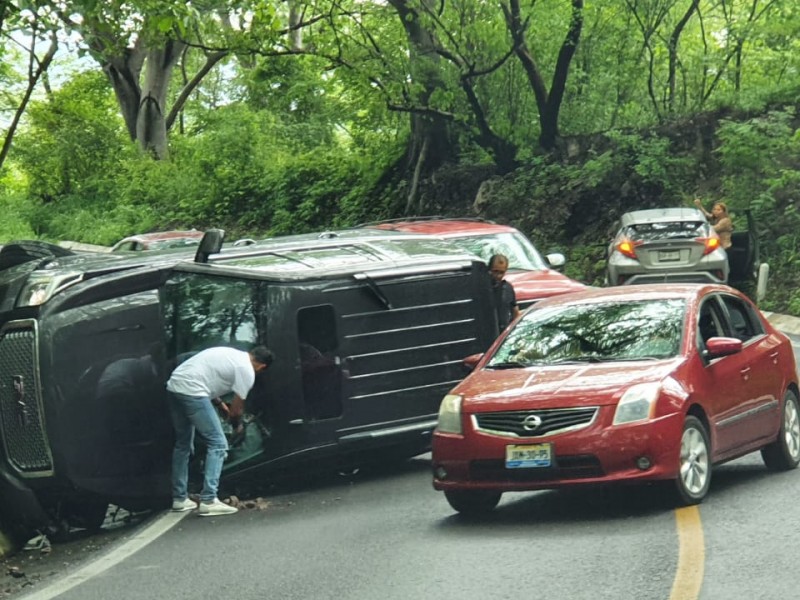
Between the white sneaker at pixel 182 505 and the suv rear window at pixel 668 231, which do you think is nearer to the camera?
the white sneaker at pixel 182 505

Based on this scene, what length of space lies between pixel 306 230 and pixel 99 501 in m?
27.2

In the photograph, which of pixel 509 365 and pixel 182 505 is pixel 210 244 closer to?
pixel 182 505

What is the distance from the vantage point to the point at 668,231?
2231cm

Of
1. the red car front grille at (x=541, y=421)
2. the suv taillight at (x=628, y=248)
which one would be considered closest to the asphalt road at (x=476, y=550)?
the red car front grille at (x=541, y=421)

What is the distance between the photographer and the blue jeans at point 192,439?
1152cm

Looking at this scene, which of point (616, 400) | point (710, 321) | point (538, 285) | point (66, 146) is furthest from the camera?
point (66, 146)

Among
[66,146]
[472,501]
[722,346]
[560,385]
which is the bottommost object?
[472,501]

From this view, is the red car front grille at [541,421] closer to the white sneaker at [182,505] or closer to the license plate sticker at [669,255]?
the white sneaker at [182,505]

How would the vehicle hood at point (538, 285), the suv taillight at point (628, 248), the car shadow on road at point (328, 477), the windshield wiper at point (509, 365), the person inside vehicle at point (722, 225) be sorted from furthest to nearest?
the person inside vehicle at point (722, 225) → the suv taillight at point (628, 248) → the vehicle hood at point (538, 285) → the car shadow on road at point (328, 477) → the windshield wiper at point (509, 365)

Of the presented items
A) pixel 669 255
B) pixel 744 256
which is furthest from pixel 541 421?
pixel 744 256

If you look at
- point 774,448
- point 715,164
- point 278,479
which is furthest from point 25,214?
point 774,448

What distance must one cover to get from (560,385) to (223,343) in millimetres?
3417

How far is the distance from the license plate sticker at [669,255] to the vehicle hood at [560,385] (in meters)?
12.0

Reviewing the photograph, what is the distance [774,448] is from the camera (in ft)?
38.2
